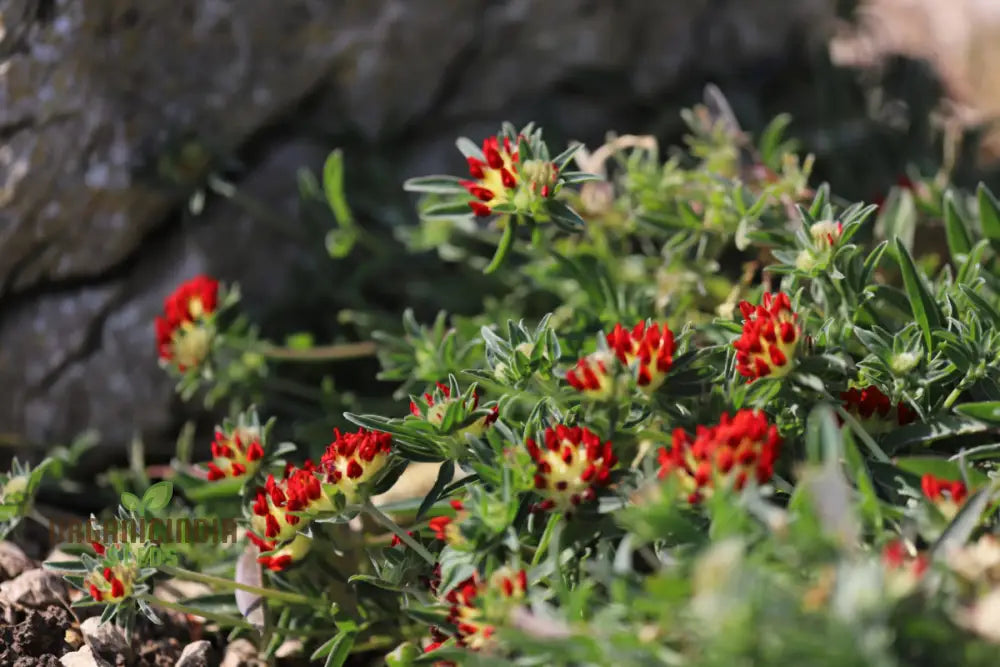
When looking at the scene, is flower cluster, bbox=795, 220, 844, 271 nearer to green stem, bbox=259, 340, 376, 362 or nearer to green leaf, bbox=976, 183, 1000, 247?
green leaf, bbox=976, 183, 1000, 247

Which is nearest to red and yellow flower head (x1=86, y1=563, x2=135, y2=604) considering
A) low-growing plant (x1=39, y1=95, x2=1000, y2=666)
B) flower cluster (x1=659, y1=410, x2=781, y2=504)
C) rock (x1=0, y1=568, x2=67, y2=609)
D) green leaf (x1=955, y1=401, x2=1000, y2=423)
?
low-growing plant (x1=39, y1=95, x2=1000, y2=666)

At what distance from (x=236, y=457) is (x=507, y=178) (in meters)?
0.75

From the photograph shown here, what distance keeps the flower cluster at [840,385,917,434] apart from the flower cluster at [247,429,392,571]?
815mm

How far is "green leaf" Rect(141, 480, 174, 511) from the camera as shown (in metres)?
1.74

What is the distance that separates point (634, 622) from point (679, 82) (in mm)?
2453

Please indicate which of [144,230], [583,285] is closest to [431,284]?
[583,285]

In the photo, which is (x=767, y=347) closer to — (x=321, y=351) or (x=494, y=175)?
(x=494, y=175)

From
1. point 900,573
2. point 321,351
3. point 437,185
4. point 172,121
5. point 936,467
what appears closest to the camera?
point 900,573

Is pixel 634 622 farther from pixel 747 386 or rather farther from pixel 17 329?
pixel 17 329

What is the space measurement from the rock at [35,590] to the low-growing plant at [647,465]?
0.20 m

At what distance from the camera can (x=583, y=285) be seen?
7.50 feet

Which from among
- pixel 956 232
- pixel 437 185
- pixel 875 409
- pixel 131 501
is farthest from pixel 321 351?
pixel 956 232

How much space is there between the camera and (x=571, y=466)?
1.57 m

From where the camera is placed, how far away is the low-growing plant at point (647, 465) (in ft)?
3.93
